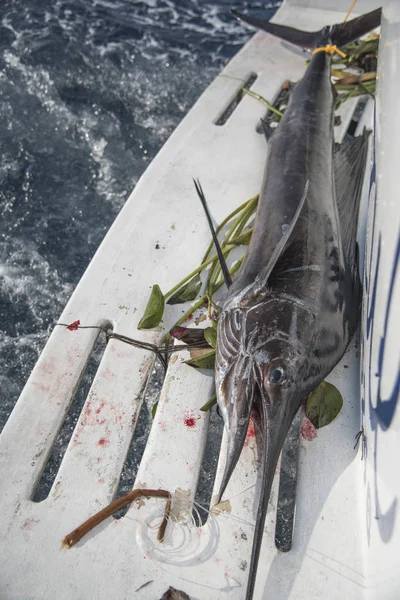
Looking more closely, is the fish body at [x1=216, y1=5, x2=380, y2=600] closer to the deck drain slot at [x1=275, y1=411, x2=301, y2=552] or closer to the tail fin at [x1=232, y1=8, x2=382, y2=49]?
the deck drain slot at [x1=275, y1=411, x2=301, y2=552]

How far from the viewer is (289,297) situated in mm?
1940

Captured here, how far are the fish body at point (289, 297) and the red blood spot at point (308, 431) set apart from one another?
0.18 metres

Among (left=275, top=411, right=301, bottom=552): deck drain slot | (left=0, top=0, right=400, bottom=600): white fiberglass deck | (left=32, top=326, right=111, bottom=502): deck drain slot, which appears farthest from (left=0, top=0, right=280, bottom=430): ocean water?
(left=275, top=411, right=301, bottom=552): deck drain slot

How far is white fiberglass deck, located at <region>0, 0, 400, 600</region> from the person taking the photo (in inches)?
65.7

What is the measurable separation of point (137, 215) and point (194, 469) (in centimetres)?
128

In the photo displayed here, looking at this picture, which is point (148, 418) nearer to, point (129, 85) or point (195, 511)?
point (195, 511)

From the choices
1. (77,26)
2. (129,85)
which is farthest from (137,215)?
(77,26)

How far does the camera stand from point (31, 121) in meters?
3.62

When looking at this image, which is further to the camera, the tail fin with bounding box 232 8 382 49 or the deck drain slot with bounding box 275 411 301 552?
the tail fin with bounding box 232 8 382 49

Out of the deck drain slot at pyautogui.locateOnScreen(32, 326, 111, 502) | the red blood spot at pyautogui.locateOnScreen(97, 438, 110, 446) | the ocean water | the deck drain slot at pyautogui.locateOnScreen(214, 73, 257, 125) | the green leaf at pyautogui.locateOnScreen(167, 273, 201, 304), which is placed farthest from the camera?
the deck drain slot at pyautogui.locateOnScreen(214, 73, 257, 125)

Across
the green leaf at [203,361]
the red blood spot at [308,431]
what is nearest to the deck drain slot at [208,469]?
the green leaf at [203,361]

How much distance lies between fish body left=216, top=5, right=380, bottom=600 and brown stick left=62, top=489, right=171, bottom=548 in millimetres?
245

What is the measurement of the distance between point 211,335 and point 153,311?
271mm

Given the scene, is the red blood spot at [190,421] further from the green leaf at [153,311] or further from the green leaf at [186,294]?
the green leaf at [186,294]
